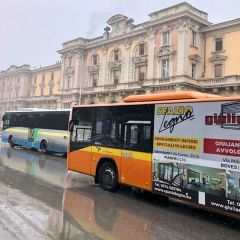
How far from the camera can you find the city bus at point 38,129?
2152 centimetres

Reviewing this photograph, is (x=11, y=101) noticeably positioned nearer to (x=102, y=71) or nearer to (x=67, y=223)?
(x=102, y=71)

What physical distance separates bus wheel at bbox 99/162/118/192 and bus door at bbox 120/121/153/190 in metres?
0.42

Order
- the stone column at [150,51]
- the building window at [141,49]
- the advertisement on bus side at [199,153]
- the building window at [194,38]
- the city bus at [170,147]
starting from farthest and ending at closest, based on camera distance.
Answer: the building window at [141,49] → the stone column at [150,51] → the building window at [194,38] → the city bus at [170,147] → the advertisement on bus side at [199,153]

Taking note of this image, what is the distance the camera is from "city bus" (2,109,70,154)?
21516 millimetres

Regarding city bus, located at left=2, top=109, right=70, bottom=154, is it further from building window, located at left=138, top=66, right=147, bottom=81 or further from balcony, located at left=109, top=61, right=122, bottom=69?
balcony, located at left=109, top=61, right=122, bottom=69

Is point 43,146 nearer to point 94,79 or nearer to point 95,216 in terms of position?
point 95,216

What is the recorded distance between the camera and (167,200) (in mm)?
9898

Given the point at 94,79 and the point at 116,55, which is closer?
the point at 116,55

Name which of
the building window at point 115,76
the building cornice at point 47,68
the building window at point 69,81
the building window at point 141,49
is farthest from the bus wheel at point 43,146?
the building cornice at point 47,68

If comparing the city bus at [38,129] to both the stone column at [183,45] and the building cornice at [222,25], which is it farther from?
the building cornice at [222,25]

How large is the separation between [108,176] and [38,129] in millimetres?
13855

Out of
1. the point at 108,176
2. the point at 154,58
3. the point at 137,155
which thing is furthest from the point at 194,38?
the point at 137,155

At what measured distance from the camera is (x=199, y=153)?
8.01 meters

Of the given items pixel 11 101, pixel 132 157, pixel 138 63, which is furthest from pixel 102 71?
pixel 132 157
